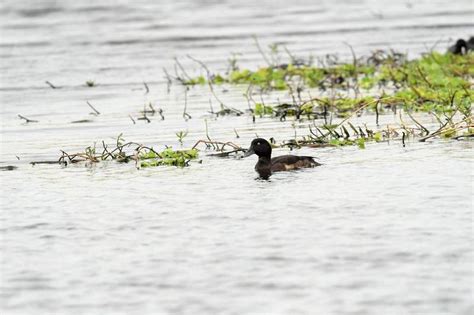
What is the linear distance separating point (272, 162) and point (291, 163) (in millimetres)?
328

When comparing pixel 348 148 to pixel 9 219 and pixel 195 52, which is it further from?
pixel 195 52

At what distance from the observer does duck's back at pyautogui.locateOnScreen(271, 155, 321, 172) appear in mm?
16781

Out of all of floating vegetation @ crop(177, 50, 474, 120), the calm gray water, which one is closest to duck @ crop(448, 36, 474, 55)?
floating vegetation @ crop(177, 50, 474, 120)

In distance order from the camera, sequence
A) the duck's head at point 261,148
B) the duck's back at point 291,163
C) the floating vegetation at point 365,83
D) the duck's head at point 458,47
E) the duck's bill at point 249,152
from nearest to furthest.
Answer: the duck's back at point 291,163 < the duck's head at point 261,148 < the duck's bill at point 249,152 < the floating vegetation at point 365,83 < the duck's head at point 458,47

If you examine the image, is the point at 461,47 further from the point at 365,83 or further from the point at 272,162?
the point at 272,162

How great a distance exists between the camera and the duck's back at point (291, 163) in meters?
16.8

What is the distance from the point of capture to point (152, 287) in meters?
11.5

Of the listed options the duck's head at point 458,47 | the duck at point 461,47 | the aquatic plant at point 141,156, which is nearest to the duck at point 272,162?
the aquatic plant at point 141,156

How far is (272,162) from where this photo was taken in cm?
1703

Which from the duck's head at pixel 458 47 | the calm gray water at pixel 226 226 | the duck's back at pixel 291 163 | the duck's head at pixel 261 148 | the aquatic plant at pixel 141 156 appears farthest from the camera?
the duck's head at pixel 458 47

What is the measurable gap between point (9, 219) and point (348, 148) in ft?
19.7

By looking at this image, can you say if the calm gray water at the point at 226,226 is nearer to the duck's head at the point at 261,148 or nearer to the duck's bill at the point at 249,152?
the duck's bill at the point at 249,152

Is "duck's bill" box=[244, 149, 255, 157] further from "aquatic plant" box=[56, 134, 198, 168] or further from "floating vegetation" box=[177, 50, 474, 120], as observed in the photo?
"floating vegetation" box=[177, 50, 474, 120]

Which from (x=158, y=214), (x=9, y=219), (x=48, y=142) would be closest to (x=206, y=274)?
(x=158, y=214)
